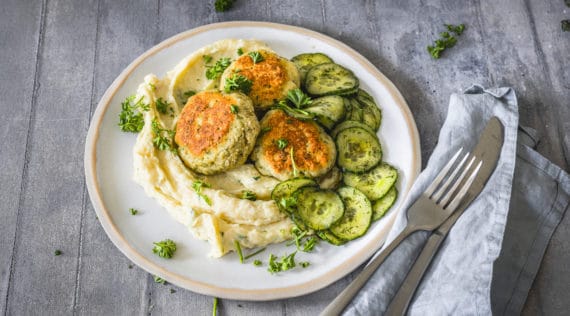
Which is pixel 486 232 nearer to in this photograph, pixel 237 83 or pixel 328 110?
pixel 328 110

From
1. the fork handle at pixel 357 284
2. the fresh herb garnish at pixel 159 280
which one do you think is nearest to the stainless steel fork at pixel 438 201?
the fork handle at pixel 357 284

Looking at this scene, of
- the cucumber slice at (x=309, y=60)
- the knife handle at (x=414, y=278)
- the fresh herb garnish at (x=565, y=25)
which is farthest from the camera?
the fresh herb garnish at (x=565, y=25)

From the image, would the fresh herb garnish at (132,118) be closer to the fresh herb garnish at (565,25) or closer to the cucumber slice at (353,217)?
the cucumber slice at (353,217)

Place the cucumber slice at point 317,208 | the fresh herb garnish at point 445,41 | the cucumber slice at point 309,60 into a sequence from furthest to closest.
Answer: the fresh herb garnish at point 445,41, the cucumber slice at point 309,60, the cucumber slice at point 317,208

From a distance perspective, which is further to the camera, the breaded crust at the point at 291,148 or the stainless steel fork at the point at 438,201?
the breaded crust at the point at 291,148

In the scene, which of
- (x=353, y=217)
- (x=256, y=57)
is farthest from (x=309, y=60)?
(x=353, y=217)

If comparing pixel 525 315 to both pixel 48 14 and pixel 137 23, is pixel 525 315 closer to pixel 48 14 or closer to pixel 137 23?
pixel 137 23

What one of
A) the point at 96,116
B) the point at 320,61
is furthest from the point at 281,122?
the point at 96,116
